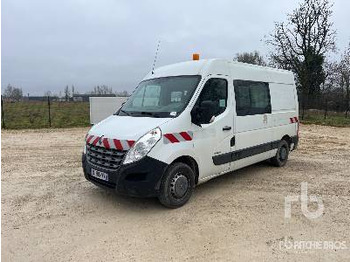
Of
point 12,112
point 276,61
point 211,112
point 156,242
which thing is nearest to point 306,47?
point 276,61

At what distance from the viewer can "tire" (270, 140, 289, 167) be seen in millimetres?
7496

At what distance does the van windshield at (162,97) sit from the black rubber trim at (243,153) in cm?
119

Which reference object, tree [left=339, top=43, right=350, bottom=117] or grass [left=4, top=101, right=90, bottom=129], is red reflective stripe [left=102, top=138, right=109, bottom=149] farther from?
tree [left=339, top=43, right=350, bottom=117]

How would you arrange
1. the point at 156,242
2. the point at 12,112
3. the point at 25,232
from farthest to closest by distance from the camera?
the point at 12,112 < the point at 25,232 < the point at 156,242

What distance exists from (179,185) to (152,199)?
0.68 meters

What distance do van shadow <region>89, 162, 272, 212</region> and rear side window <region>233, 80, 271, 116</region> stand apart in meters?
1.43

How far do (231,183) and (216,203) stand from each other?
1.24 m

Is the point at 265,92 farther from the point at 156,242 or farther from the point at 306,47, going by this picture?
the point at 306,47

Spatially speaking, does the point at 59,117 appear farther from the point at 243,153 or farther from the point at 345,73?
the point at 345,73

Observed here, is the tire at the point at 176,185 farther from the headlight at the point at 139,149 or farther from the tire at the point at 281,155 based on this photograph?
the tire at the point at 281,155

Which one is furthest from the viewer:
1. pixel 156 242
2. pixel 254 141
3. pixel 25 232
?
pixel 254 141

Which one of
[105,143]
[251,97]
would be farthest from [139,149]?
[251,97]

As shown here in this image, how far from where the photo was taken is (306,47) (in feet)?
98.3

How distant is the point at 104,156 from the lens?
4723 mm
